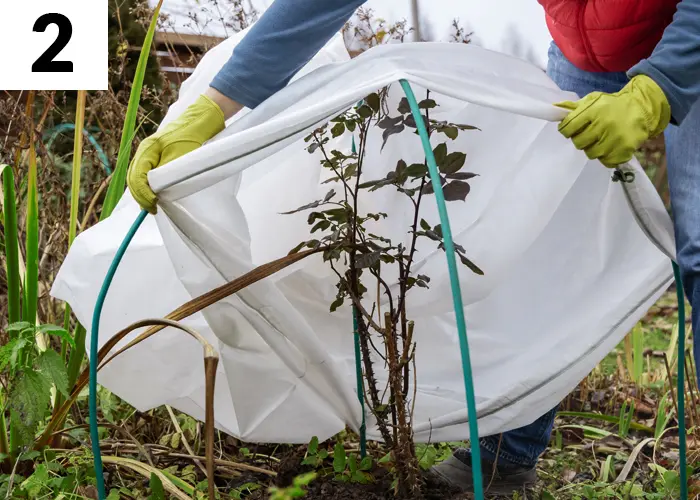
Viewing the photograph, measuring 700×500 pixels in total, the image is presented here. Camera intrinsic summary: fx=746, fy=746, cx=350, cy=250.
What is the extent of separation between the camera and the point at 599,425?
7.16ft

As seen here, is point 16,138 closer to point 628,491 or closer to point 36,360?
point 36,360

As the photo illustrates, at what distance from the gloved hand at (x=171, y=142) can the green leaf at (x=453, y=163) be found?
0.40 meters

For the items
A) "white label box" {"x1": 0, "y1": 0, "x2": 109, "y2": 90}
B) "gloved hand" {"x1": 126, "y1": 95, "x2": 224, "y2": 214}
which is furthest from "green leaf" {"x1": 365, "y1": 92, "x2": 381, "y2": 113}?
"white label box" {"x1": 0, "y1": 0, "x2": 109, "y2": 90}

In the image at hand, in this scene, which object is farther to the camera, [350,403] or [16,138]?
[16,138]

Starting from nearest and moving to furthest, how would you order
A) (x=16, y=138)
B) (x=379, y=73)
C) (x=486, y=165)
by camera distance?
1. (x=379, y=73)
2. (x=486, y=165)
3. (x=16, y=138)

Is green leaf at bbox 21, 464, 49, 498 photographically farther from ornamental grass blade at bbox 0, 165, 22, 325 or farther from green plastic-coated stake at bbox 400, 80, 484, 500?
green plastic-coated stake at bbox 400, 80, 484, 500

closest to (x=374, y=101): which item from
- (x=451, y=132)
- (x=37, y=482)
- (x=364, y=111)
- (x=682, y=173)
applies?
(x=364, y=111)

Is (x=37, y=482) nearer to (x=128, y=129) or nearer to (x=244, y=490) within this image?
(x=244, y=490)

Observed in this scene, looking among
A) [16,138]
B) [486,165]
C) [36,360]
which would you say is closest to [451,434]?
[486,165]

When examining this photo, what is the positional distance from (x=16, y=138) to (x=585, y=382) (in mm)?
1785

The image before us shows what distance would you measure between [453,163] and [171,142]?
1.55 ft

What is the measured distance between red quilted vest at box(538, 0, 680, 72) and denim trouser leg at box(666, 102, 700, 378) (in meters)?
0.16

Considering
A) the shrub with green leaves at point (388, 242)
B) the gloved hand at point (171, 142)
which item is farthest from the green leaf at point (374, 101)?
the gloved hand at point (171, 142)

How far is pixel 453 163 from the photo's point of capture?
1.23 metres
